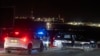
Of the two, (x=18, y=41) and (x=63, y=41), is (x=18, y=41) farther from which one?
(x=63, y=41)

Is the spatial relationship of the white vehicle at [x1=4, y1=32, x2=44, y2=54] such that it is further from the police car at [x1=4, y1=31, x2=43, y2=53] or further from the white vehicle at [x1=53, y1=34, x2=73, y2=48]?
the white vehicle at [x1=53, y1=34, x2=73, y2=48]

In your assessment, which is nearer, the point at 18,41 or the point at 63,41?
the point at 18,41

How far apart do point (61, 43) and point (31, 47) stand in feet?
30.5

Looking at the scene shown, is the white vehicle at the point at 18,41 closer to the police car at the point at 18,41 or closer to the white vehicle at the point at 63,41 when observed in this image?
the police car at the point at 18,41

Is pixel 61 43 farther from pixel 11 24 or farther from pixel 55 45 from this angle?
pixel 11 24

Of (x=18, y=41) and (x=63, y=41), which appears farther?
(x=63, y=41)

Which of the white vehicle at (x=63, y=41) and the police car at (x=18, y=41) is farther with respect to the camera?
the white vehicle at (x=63, y=41)

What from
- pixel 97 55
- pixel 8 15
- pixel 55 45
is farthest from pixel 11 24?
pixel 97 55

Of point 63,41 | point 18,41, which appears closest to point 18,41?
point 18,41

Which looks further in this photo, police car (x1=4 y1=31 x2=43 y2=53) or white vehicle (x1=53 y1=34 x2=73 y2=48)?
white vehicle (x1=53 y1=34 x2=73 y2=48)

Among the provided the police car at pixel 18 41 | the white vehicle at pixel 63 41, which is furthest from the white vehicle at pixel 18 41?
the white vehicle at pixel 63 41

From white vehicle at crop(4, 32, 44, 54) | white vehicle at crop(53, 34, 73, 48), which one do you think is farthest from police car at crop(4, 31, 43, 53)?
white vehicle at crop(53, 34, 73, 48)

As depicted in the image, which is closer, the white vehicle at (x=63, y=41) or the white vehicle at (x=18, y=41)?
the white vehicle at (x=18, y=41)

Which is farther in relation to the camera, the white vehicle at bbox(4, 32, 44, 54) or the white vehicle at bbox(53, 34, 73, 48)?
the white vehicle at bbox(53, 34, 73, 48)
